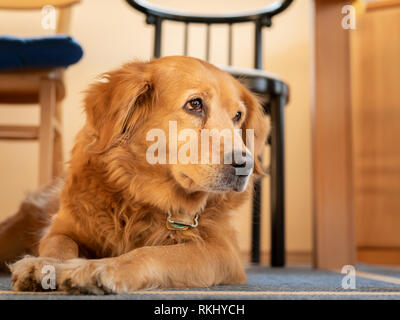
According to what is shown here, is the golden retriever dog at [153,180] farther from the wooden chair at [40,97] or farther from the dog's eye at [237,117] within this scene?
the wooden chair at [40,97]

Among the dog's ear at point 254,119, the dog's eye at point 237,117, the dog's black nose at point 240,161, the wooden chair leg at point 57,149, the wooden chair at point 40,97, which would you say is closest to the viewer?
the dog's black nose at point 240,161

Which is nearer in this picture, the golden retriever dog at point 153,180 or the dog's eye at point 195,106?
the golden retriever dog at point 153,180

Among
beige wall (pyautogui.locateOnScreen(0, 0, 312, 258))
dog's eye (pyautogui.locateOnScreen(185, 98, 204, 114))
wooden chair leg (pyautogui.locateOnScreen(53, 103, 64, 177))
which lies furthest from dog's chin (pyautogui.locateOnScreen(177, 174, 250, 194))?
beige wall (pyautogui.locateOnScreen(0, 0, 312, 258))

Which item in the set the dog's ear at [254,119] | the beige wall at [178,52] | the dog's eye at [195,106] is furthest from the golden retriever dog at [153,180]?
the beige wall at [178,52]

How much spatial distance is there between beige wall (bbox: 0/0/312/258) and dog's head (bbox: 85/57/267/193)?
6.21 feet

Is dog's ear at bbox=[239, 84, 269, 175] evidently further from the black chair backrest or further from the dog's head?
the black chair backrest

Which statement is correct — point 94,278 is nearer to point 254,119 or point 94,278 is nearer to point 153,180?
point 153,180

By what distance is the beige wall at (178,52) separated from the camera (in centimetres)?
323

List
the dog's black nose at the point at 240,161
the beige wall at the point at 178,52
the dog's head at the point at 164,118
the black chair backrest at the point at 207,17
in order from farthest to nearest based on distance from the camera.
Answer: the beige wall at the point at 178,52, the black chair backrest at the point at 207,17, the dog's head at the point at 164,118, the dog's black nose at the point at 240,161

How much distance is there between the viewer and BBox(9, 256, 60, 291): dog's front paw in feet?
3.22

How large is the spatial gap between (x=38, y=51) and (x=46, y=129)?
34 cm
